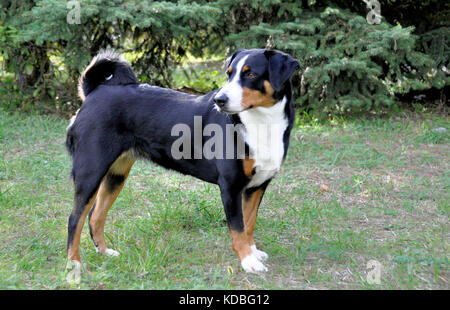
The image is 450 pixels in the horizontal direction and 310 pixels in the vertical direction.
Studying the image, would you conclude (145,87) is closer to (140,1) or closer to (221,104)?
(221,104)

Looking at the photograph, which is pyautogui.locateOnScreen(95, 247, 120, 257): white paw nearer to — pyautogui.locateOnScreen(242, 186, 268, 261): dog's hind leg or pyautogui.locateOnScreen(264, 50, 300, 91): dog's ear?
pyautogui.locateOnScreen(242, 186, 268, 261): dog's hind leg

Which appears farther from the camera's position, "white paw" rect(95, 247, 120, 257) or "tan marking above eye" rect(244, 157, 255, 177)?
"white paw" rect(95, 247, 120, 257)

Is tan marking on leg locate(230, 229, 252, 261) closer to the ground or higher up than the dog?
closer to the ground

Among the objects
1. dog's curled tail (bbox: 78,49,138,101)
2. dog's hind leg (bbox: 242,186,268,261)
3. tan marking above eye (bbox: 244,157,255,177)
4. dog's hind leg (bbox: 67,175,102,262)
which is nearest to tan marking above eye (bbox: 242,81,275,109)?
tan marking above eye (bbox: 244,157,255,177)

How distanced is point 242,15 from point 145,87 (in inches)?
153

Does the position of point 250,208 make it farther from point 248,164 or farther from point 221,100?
point 221,100

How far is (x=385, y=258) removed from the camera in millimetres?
3494

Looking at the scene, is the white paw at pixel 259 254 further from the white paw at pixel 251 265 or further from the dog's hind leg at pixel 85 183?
the dog's hind leg at pixel 85 183

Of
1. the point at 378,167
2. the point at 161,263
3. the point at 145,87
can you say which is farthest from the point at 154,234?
the point at 378,167

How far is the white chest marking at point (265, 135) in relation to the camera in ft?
10.6

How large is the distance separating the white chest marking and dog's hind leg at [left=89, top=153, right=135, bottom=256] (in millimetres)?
958

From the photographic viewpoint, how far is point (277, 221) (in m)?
4.21

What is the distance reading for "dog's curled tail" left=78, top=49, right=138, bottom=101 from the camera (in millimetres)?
3529

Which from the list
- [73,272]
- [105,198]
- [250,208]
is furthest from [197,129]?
[73,272]
